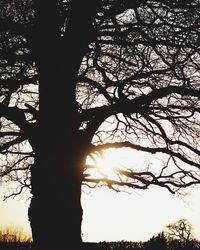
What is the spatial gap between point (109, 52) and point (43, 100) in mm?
2002

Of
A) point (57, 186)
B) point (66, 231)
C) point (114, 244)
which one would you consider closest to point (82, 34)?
point (57, 186)

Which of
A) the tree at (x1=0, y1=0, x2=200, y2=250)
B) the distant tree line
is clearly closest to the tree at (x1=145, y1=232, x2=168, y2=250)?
the distant tree line

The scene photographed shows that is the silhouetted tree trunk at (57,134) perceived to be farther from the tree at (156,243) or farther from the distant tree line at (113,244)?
the tree at (156,243)

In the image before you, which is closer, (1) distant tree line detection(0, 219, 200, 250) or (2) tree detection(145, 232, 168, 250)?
(1) distant tree line detection(0, 219, 200, 250)

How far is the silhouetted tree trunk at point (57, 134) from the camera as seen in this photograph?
608 centimetres

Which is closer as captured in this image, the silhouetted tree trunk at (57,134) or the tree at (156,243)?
the silhouetted tree trunk at (57,134)

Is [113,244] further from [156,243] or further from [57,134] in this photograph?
[57,134]

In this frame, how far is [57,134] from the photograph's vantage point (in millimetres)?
6367

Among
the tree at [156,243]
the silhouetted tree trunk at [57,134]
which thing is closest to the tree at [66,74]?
the silhouetted tree trunk at [57,134]

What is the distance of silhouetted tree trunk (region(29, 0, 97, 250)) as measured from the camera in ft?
19.9

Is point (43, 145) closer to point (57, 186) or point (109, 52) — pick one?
point (57, 186)

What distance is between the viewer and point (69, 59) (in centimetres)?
661

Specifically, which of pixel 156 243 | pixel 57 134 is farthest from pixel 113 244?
pixel 57 134

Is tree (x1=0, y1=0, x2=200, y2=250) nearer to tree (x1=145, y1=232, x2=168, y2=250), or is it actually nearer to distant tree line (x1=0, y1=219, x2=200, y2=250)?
distant tree line (x1=0, y1=219, x2=200, y2=250)
